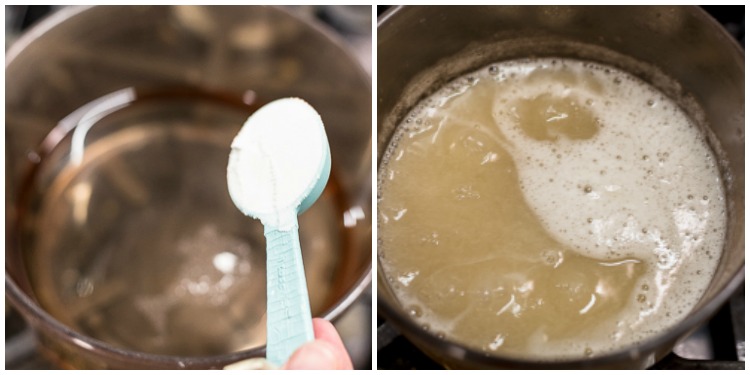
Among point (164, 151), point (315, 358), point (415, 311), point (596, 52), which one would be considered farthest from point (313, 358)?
point (164, 151)

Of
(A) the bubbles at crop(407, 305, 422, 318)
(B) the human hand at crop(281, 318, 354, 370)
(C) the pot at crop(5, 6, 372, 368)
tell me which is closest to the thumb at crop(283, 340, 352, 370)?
(B) the human hand at crop(281, 318, 354, 370)

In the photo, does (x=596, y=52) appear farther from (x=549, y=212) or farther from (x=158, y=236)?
(x=158, y=236)

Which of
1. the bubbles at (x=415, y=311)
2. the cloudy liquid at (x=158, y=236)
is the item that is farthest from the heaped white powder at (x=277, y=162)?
the cloudy liquid at (x=158, y=236)

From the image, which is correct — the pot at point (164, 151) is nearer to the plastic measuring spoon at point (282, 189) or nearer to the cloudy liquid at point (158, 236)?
the cloudy liquid at point (158, 236)

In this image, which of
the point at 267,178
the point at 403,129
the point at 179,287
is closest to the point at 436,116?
the point at 403,129

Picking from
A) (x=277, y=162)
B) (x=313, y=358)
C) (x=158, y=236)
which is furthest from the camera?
(x=158, y=236)

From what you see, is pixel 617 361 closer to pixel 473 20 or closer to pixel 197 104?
pixel 473 20

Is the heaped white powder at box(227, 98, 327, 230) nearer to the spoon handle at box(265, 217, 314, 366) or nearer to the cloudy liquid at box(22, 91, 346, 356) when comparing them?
the spoon handle at box(265, 217, 314, 366)
